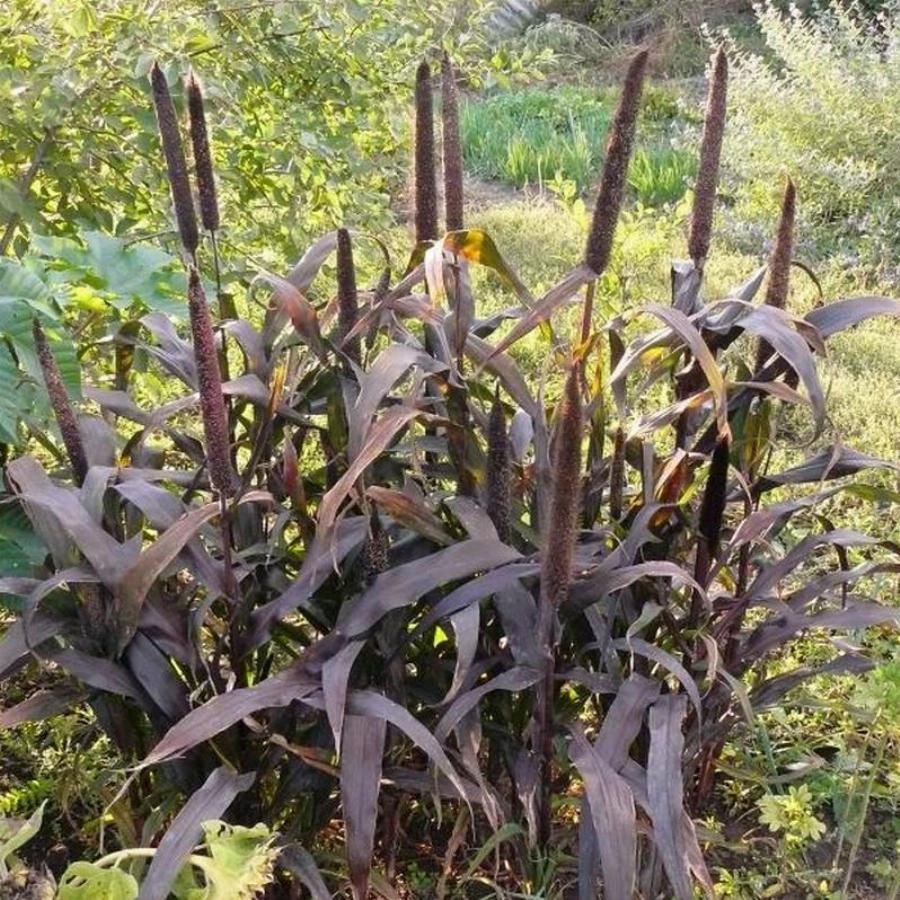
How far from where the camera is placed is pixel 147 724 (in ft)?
5.98

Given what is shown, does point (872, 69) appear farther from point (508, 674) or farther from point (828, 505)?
point (508, 674)

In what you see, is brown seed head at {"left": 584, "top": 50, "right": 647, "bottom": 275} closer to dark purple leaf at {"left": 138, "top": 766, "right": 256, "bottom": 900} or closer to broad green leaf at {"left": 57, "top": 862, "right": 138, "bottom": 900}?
dark purple leaf at {"left": 138, "top": 766, "right": 256, "bottom": 900}

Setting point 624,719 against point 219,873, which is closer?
point 219,873

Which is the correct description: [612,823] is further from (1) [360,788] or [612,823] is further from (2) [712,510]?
(2) [712,510]

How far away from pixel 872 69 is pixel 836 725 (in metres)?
4.26

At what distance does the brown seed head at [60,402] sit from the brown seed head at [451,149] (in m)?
0.63

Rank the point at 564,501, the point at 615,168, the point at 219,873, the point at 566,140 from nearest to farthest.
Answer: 1. the point at 219,873
2. the point at 564,501
3. the point at 615,168
4. the point at 566,140

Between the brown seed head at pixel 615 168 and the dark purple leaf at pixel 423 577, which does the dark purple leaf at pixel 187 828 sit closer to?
the dark purple leaf at pixel 423 577

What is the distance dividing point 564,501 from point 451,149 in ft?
2.25

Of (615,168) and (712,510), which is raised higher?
(615,168)

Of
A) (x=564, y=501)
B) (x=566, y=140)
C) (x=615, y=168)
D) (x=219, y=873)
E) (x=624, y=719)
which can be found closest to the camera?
(x=219, y=873)

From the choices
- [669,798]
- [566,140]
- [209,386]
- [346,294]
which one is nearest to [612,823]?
[669,798]

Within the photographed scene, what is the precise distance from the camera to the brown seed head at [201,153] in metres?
1.49

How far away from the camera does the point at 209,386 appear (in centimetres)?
139
